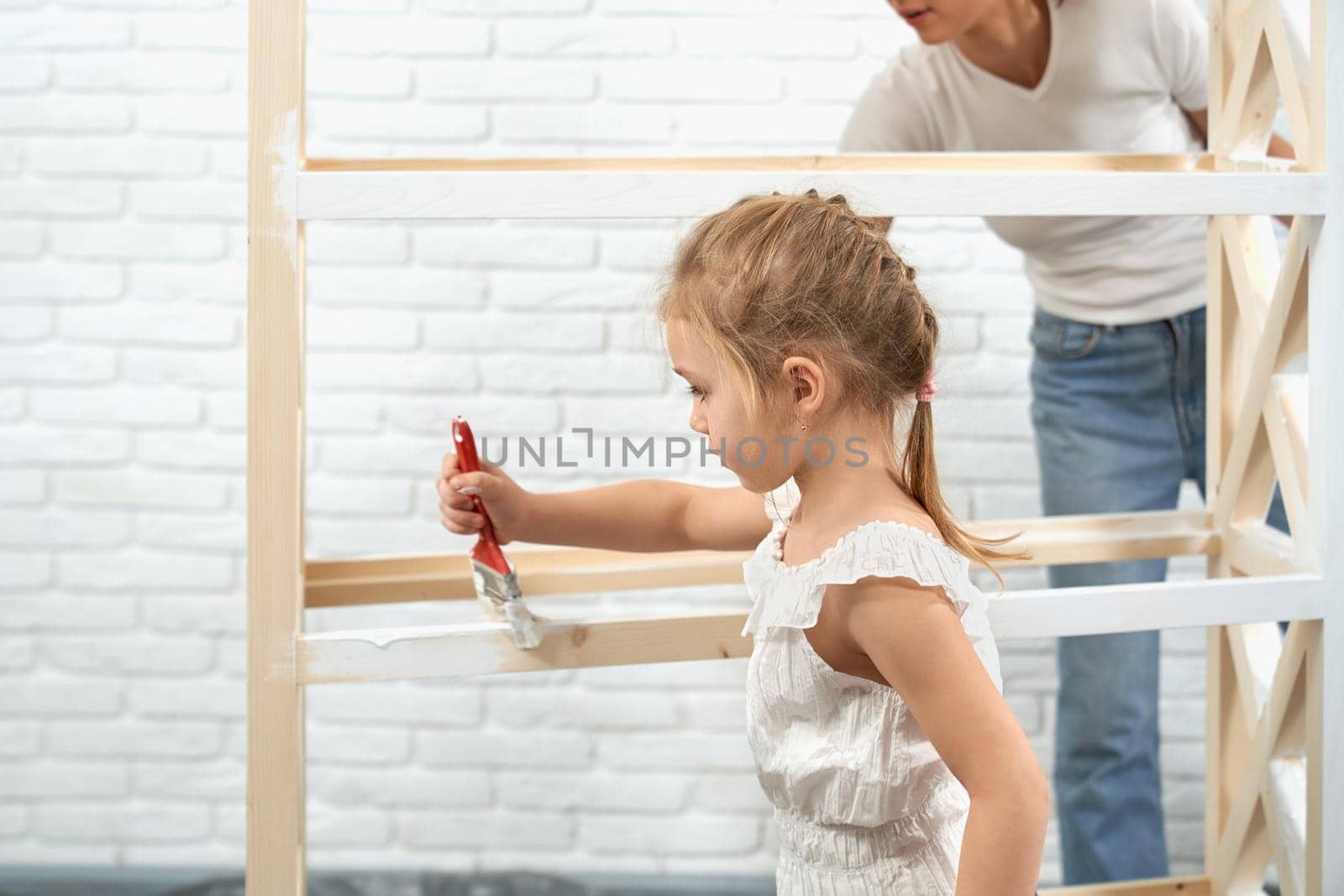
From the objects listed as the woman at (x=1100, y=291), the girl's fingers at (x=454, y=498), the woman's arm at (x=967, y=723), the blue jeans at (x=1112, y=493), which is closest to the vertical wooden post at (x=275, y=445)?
the girl's fingers at (x=454, y=498)

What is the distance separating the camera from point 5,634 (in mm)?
1769

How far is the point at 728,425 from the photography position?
780mm

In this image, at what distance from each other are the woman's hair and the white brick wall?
88 cm

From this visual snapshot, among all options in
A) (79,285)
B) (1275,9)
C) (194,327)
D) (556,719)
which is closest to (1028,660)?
(556,719)

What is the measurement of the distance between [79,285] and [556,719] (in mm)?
922

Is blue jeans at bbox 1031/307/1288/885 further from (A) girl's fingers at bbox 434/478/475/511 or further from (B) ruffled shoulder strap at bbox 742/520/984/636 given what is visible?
(A) girl's fingers at bbox 434/478/475/511

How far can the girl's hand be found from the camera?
0.89m

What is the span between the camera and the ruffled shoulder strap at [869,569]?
747 millimetres

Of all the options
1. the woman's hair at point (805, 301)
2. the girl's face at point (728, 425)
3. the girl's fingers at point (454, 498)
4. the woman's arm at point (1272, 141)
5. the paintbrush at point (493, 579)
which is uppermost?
the woman's arm at point (1272, 141)

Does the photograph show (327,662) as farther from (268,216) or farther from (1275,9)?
(1275,9)

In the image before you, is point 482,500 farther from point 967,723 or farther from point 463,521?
point 967,723

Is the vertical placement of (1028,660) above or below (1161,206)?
below

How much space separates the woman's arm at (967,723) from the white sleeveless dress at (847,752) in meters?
0.03

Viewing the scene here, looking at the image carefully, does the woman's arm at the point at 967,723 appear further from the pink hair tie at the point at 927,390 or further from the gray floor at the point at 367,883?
the gray floor at the point at 367,883
